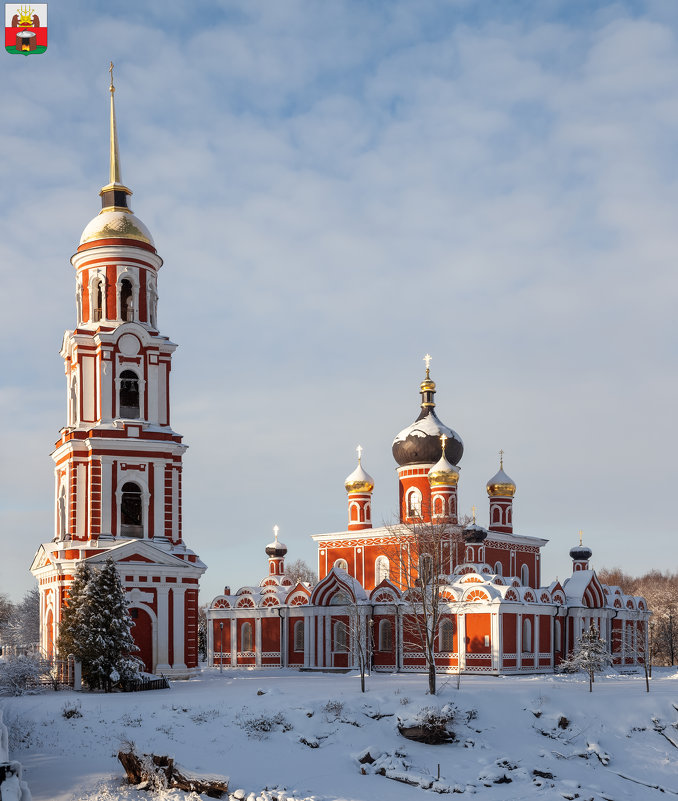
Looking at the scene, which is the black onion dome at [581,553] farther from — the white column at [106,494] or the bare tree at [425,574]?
the white column at [106,494]

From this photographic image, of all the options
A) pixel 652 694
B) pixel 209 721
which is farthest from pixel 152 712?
pixel 652 694

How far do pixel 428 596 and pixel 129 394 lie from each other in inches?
496

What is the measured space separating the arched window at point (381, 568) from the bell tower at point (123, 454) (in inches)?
564

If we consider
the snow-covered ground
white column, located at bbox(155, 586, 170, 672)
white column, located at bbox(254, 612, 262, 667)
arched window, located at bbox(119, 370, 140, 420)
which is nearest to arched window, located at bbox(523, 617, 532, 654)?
the snow-covered ground

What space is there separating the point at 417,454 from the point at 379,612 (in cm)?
890

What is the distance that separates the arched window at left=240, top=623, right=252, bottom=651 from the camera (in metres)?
48.8

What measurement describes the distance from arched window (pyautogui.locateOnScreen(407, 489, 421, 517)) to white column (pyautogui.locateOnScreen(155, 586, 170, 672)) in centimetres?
1661

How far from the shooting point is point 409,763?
25.2 metres

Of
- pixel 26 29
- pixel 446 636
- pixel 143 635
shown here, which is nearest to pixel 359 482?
pixel 446 636

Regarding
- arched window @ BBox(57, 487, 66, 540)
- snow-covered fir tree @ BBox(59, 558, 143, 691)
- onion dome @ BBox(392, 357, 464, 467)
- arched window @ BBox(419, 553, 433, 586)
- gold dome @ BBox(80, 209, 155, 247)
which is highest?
gold dome @ BBox(80, 209, 155, 247)

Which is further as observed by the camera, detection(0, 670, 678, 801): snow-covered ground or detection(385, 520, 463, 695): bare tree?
detection(385, 520, 463, 695): bare tree

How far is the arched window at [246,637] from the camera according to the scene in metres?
48.8

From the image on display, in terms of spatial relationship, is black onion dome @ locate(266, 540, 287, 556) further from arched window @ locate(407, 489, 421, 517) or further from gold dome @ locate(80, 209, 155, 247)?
gold dome @ locate(80, 209, 155, 247)

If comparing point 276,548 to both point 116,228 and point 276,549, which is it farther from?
point 116,228
